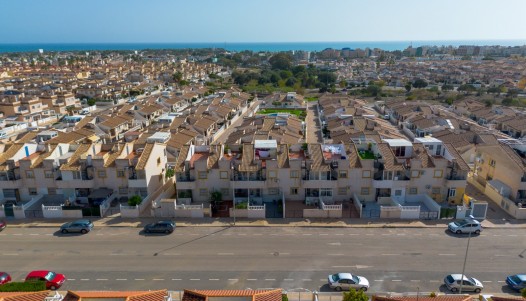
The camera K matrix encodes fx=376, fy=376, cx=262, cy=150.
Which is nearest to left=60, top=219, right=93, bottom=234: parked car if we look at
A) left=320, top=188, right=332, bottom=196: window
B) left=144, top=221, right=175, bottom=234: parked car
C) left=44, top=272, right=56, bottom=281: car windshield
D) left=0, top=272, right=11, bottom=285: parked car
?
left=144, top=221, right=175, bottom=234: parked car

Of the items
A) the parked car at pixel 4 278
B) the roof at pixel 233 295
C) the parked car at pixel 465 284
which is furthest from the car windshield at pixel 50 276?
the parked car at pixel 465 284

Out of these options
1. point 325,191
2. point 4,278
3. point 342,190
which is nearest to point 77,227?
point 4,278

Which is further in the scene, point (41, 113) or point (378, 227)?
point (41, 113)

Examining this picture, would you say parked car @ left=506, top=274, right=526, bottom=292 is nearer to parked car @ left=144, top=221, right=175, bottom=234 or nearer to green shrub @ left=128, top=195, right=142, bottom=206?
parked car @ left=144, top=221, right=175, bottom=234

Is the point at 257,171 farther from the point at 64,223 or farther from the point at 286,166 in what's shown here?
the point at 64,223

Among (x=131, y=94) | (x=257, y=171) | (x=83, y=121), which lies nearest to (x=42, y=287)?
(x=257, y=171)

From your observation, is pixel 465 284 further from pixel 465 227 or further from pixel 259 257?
pixel 259 257
